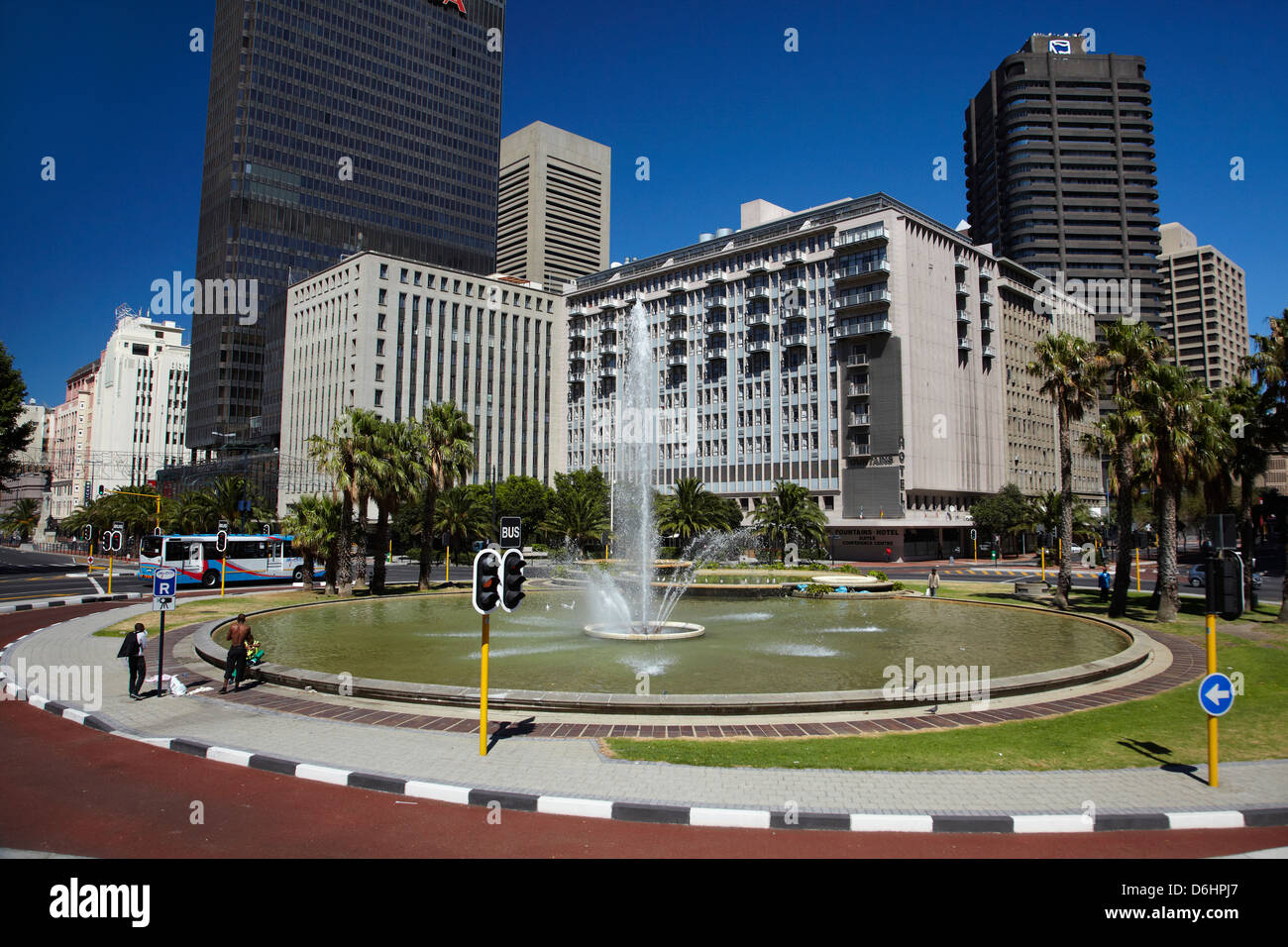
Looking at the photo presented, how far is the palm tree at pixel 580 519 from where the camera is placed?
62094 mm

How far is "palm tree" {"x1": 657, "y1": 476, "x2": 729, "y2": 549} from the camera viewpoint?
2116 inches

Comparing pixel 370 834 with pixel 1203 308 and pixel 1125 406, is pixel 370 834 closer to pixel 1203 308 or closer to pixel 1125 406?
pixel 1125 406

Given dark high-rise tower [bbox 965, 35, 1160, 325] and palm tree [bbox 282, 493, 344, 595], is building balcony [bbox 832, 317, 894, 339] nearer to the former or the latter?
palm tree [bbox 282, 493, 344, 595]

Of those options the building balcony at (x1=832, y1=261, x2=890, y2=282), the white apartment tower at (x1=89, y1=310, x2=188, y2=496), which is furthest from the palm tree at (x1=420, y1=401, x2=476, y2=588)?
the white apartment tower at (x1=89, y1=310, x2=188, y2=496)

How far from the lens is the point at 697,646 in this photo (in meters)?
20.1

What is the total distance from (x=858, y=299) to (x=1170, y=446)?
5476 cm

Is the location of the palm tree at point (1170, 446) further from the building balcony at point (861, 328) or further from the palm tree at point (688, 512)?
the building balcony at point (861, 328)

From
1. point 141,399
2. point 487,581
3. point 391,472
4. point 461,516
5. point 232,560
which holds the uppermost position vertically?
point 141,399

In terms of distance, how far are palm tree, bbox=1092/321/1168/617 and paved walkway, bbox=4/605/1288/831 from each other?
18.5 m

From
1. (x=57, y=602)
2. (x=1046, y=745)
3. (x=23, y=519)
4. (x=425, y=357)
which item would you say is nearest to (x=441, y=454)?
(x=57, y=602)

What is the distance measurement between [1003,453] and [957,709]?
86.0 m

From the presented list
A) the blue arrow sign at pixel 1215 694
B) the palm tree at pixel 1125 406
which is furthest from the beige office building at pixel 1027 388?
the blue arrow sign at pixel 1215 694
